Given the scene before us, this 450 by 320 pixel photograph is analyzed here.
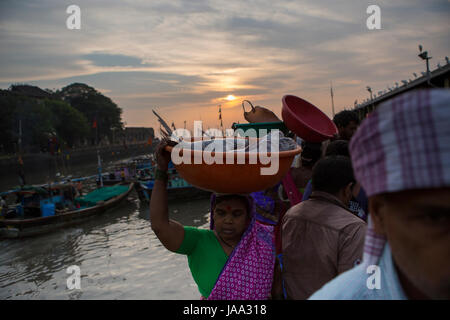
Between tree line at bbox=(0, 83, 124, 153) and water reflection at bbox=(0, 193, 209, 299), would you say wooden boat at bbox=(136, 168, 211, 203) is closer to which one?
water reflection at bbox=(0, 193, 209, 299)

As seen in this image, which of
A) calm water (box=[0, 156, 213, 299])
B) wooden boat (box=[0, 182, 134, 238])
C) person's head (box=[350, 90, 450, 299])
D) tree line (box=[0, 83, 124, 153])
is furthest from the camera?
tree line (box=[0, 83, 124, 153])

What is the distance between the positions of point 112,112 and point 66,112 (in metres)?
23.6

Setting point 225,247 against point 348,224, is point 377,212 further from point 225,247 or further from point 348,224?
point 225,247

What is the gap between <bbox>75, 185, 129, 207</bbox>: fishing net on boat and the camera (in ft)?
62.7

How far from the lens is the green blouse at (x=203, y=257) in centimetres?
188

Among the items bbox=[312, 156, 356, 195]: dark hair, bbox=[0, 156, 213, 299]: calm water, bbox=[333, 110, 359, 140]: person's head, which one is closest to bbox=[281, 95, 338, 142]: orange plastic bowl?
bbox=[312, 156, 356, 195]: dark hair

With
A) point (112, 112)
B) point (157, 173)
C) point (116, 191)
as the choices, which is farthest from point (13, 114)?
point (157, 173)

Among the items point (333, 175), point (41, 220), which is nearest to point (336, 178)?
point (333, 175)

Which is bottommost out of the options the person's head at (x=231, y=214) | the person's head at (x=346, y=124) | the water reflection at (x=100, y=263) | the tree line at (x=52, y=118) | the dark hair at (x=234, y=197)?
the water reflection at (x=100, y=263)

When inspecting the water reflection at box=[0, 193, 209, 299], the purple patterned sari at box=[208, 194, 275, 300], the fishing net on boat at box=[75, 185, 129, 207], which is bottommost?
the water reflection at box=[0, 193, 209, 299]

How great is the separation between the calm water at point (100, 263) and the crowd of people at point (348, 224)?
7599 mm
